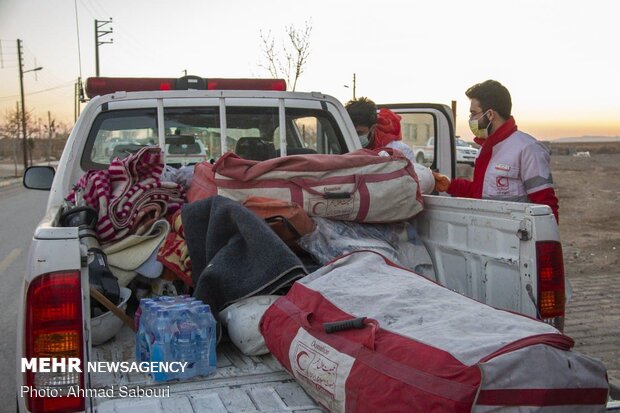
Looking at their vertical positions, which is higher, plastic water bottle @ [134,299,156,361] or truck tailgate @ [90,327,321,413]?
plastic water bottle @ [134,299,156,361]

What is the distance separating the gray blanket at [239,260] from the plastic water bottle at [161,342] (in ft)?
0.99

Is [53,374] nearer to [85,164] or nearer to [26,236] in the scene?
[85,164]

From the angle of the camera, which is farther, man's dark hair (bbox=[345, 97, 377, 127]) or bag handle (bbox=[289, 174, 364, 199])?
man's dark hair (bbox=[345, 97, 377, 127])

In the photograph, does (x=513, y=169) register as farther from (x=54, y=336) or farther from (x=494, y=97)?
(x=54, y=336)

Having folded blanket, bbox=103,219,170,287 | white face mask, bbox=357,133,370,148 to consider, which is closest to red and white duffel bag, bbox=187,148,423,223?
folded blanket, bbox=103,219,170,287

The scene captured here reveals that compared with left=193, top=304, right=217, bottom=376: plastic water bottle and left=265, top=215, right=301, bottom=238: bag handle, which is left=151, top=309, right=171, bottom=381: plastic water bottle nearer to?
left=193, top=304, right=217, bottom=376: plastic water bottle

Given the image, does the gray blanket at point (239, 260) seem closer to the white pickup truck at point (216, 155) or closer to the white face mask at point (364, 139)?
the white pickup truck at point (216, 155)

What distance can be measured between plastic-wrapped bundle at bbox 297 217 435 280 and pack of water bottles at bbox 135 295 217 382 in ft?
2.24

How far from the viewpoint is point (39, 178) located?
4305 millimetres

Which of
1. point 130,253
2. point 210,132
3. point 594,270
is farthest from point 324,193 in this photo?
point 594,270

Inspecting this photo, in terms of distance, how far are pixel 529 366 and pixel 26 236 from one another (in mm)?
13132

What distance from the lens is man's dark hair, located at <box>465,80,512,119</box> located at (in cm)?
423

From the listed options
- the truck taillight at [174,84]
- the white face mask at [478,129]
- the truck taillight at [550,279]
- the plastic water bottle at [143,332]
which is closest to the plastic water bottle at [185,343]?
the plastic water bottle at [143,332]

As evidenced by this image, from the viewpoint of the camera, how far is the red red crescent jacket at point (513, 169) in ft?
12.9
